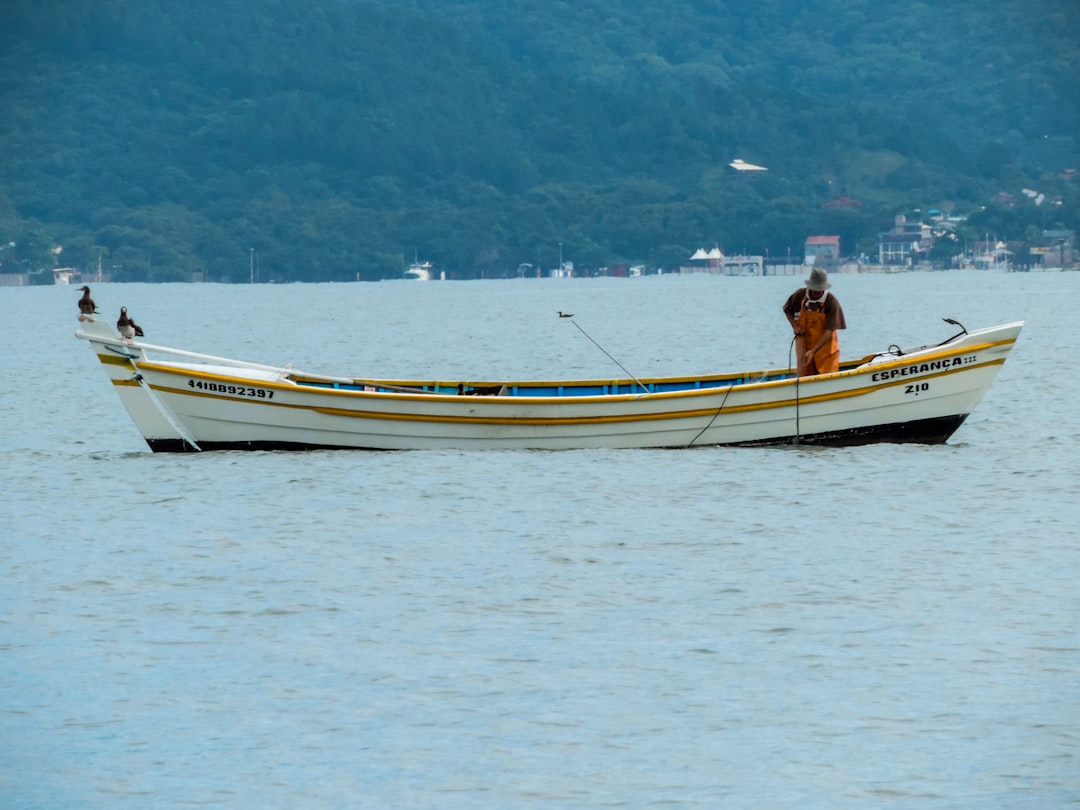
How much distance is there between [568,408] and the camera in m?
31.2

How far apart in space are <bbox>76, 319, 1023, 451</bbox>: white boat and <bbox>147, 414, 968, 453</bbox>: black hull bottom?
0.03 metres

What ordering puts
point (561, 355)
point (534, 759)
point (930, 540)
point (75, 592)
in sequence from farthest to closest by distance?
point (561, 355) < point (930, 540) < point (75, 592) < point (534, 759)

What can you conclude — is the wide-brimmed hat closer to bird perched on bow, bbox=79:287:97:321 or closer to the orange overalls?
the orange overalls

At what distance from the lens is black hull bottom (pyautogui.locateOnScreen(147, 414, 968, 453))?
31.6m

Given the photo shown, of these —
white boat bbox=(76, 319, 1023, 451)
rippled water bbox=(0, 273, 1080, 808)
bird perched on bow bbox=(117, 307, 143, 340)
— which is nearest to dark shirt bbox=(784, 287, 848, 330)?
white boat bbox=(76, 319, 1023, 451)

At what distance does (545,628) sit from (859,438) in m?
12.6

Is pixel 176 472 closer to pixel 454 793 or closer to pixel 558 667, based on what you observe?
pixel 558 667

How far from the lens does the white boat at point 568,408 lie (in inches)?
1216

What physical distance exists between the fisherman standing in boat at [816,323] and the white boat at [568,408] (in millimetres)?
684

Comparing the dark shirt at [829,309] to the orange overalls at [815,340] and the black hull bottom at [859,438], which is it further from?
the black hull bottom at [859,438]

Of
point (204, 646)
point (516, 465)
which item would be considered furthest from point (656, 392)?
point (204, 646)

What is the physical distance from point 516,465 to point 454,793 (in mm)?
17015

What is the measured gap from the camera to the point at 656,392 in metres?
32.5

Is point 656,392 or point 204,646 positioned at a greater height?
point 656,392
